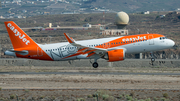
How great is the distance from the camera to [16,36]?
4003 centimetres

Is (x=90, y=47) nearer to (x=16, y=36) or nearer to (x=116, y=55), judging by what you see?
(x=116, y=55)

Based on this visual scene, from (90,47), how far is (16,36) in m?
11.0

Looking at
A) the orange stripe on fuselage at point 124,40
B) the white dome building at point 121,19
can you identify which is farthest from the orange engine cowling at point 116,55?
the white dome building at point 121,19

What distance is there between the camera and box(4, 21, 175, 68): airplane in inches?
1555

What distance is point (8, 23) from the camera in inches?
1555

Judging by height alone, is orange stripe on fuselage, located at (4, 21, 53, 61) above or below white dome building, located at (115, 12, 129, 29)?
below

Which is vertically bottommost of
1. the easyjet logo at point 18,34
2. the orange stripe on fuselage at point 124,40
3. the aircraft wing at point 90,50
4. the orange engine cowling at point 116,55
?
the orange engine cowling at point 116,55

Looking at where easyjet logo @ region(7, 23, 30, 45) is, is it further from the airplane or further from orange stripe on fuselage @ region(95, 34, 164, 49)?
orange stripe on fuselage @ region(95, 34, 164, 49)

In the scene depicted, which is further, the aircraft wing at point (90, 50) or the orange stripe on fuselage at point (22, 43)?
the orange stripe on fuselage at point (22, 43)

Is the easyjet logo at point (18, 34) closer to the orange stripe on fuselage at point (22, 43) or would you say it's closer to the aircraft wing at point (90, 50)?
the orange stripe on fuselage at point (22, 43)

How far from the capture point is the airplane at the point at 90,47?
39.5m

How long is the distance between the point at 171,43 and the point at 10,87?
24029 mm

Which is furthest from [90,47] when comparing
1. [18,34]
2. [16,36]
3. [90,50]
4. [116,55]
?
[16,36]

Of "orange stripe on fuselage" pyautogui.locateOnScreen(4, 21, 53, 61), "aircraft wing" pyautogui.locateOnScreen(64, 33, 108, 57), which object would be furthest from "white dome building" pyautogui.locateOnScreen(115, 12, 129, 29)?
"orange stripe on fuselage" pyautogui.locateOnScreen(4, 21, 53, 61)
